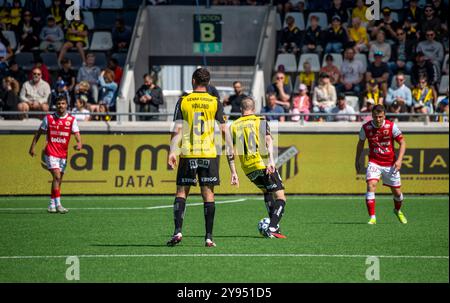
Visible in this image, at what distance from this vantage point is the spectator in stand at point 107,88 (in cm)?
2505

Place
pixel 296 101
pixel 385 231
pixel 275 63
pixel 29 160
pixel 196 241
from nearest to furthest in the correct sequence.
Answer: pixel 196 241 < pixel 385 231 < pixel 29 160 < pixel 296 101 < pixel 275 63

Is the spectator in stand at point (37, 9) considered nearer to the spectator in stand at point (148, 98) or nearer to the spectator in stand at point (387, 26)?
the spectator in stand at point (148, 98)

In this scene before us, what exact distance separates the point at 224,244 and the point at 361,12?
15249 millimetres

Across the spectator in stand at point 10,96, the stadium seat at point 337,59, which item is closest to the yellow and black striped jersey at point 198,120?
the spectator in stand at point 10,96

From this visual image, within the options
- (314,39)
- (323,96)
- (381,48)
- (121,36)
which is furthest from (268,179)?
(121,36)

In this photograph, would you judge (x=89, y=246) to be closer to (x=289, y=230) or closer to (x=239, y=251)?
(x=239, y=251)

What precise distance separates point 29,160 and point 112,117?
437 centimetres

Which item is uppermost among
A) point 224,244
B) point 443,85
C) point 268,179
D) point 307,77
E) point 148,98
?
point 307,77

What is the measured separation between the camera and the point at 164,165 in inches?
854

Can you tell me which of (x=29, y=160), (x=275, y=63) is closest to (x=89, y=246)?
(x=29, y=160)

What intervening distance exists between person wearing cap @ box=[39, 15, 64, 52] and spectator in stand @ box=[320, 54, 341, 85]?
7.12 metres

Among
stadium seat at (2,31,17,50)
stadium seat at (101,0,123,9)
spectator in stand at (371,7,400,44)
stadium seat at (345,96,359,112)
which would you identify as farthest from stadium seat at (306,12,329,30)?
stadium seat at (2,31,17,50)

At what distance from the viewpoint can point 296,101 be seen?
24.1m

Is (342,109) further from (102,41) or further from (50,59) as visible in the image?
(50,59)
